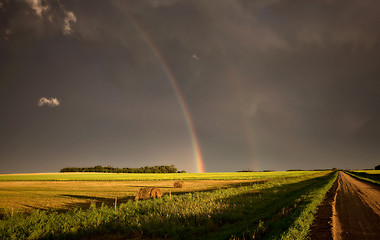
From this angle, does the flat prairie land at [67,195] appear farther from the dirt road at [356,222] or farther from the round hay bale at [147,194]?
the dirt road at [356,222]

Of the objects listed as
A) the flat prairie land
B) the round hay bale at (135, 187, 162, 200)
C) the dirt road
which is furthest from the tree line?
the dirt road

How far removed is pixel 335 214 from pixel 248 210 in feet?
19.6

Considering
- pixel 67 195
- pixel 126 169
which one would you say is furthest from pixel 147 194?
pixel 126 169

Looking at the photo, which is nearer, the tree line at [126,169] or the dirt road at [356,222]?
the dirt road at [356,222]

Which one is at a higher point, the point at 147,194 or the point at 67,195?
the point at 147,194

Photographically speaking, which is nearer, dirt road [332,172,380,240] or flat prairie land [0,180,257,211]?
dirt road [332,172,380,240]

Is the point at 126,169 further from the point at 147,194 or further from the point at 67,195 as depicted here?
the point at 147,194

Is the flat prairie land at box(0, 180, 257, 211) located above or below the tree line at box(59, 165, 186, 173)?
above

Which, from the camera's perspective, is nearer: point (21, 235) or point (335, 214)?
point (21, 235)

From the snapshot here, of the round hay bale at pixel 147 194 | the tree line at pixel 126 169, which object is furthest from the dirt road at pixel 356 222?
the tree line at pixel 126 169

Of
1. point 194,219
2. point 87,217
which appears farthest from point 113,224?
point 194,219

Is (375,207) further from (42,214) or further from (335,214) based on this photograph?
(42,214)

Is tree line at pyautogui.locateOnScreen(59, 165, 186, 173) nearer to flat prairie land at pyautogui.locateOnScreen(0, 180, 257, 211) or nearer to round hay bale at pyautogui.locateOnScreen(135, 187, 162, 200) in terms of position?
flat prairie land at pyautogui.locateOnScreen(0, 180, 257, 211)

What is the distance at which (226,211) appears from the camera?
1642 cm
